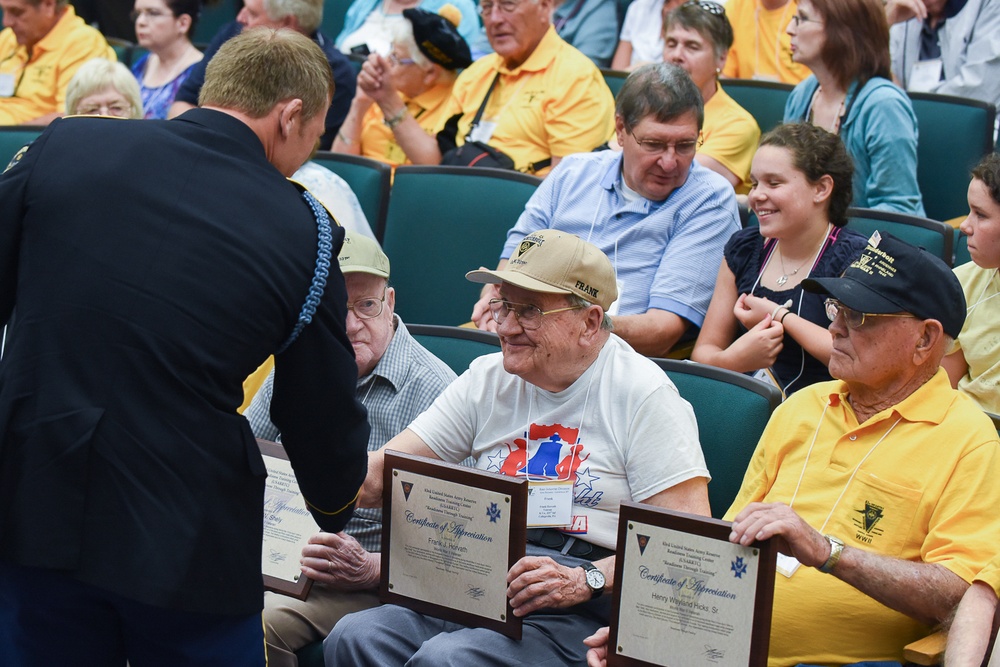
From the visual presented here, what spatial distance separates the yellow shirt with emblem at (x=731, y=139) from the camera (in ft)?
13.8

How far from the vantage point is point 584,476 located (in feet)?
7.91

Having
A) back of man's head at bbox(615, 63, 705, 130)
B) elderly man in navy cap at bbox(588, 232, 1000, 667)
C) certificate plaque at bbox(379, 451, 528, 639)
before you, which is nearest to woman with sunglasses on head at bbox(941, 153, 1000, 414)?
elderly man in navy cap at bbox(588, 232, 1000, 667)

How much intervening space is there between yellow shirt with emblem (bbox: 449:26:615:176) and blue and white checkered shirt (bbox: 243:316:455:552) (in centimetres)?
182

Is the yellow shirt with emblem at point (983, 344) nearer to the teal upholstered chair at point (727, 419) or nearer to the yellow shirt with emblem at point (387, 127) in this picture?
the teal upholstered chair at point (727, 419)

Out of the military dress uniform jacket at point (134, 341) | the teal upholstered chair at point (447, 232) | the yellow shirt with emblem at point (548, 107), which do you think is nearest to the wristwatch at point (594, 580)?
the military dress uniform jacket at point (134, 341)

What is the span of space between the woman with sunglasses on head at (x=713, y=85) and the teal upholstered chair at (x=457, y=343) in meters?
Answer: 1.50

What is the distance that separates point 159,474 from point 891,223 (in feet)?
7.95

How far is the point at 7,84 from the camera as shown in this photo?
5.95m

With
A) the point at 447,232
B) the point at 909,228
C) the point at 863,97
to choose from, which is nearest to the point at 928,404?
the point at 909,228

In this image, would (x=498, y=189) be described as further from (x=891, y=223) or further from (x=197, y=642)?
(x=197, y=642)

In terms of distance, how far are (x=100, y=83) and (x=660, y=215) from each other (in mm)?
2239

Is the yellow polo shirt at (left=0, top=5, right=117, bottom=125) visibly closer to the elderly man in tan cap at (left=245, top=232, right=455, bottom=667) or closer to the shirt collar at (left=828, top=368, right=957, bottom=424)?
the elderly man in tan cap at (left=245, top=232, right=455, bottom=667)

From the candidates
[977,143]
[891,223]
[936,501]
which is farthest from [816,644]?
[977,143]

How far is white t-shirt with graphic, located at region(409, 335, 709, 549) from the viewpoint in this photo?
235 centimetres
